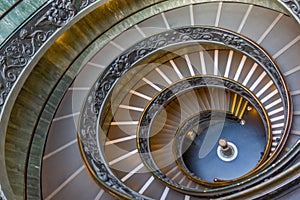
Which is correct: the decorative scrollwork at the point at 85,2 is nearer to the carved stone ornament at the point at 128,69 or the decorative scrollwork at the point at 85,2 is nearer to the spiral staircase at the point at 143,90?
the spiral staircase at the point at 143,90

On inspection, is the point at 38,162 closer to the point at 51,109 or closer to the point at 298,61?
the point at 51,109

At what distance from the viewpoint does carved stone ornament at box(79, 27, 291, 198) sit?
5375 millimetres

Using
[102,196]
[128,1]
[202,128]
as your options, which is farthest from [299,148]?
[202,128]

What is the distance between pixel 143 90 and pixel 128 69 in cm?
82

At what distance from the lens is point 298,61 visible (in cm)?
543

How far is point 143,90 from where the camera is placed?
7.30 metres

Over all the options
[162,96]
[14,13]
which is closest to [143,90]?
[162,96]

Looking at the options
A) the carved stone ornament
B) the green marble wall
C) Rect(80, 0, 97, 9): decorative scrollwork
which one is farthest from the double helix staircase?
the green marble wall

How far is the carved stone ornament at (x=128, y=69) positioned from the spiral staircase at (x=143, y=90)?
2 cm

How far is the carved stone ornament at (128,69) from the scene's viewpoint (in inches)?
212

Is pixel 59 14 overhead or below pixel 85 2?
below

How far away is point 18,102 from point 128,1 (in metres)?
3.13

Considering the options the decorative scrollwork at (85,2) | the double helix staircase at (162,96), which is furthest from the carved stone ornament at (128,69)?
the decorative scrollwork at (85,2)

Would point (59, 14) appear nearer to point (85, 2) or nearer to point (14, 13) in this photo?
point (85, 2)
